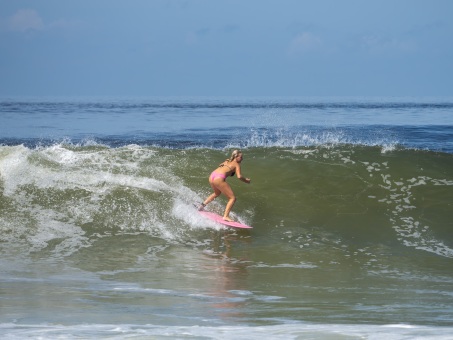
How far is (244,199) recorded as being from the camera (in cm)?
1620

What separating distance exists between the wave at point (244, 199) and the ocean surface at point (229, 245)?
44mm

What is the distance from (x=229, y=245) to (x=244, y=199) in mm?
3671

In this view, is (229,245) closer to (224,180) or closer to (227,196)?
(227,196)

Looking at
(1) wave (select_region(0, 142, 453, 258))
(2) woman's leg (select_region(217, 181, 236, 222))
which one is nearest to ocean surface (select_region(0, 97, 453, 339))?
(1) wave (select_region(0, 142, 453, 258))

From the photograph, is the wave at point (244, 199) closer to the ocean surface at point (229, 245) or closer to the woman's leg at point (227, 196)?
the ocean surface at point (229, 245)

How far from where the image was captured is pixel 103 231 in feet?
44.2

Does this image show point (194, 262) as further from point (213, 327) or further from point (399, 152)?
point (399, 152)

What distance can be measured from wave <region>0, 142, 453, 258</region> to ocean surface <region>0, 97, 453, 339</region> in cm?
4

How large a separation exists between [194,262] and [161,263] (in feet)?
1.64

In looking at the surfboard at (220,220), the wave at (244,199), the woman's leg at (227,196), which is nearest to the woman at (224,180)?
the woman's leg at (227,196)

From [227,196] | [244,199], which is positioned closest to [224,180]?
[227,196]

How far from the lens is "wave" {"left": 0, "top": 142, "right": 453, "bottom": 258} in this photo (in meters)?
13.2

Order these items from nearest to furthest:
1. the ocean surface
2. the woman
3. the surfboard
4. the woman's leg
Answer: the ocean surface → the surfboard → the woman's leg → the woman

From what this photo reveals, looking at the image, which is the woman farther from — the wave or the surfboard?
the wave
